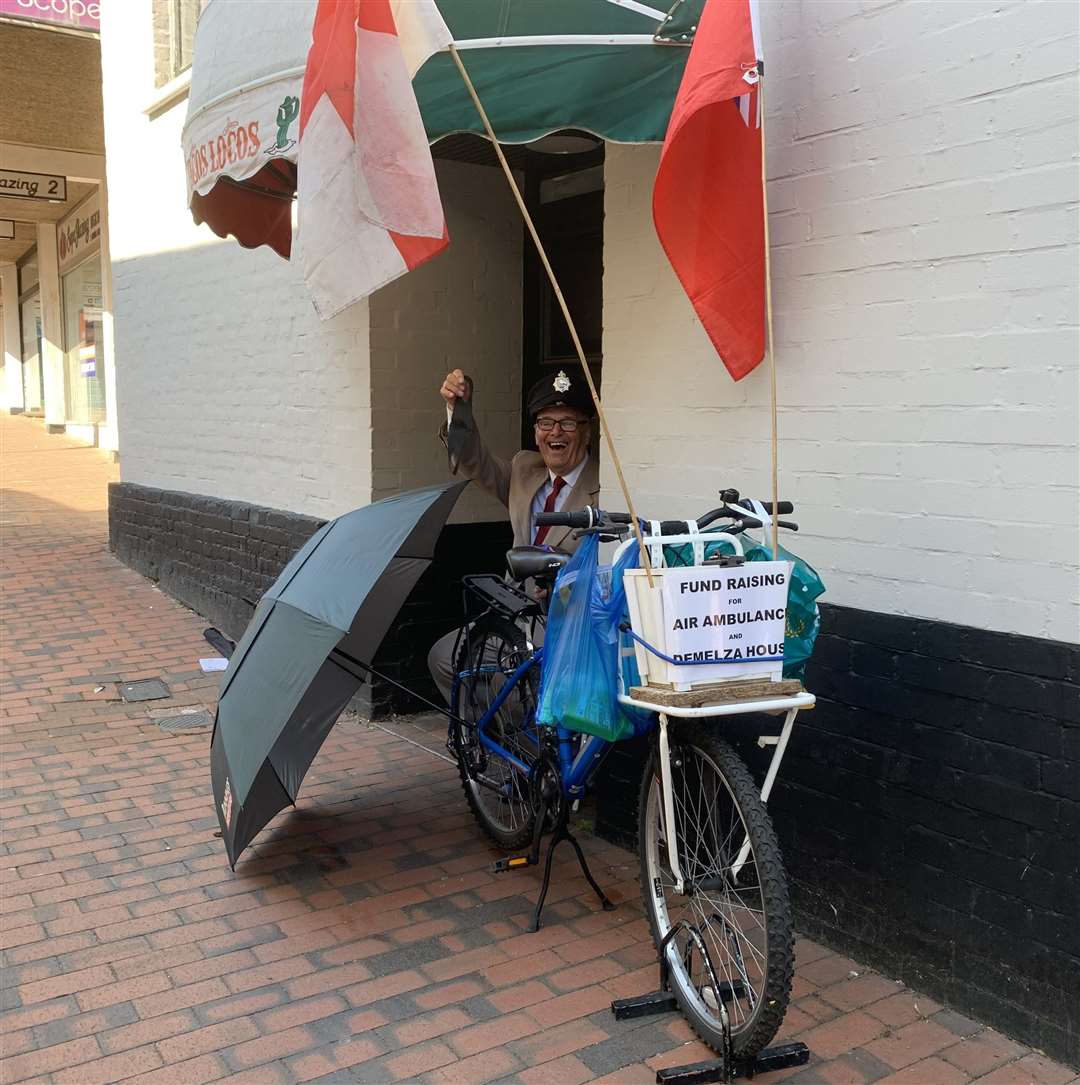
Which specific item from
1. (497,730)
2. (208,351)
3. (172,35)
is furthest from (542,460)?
(172,35)

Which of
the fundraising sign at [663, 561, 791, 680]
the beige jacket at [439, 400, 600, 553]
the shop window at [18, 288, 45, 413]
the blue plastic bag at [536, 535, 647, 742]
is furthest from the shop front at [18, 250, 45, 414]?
the fundraising sign at [663, 561, 791, 680]

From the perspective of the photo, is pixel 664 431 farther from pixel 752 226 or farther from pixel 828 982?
pixel 828 982

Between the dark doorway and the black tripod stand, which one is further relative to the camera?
the dark doorway

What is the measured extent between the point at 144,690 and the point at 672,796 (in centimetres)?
429

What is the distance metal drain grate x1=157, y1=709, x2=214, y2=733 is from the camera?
5627mm

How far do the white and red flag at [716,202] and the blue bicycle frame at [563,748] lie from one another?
1200mm

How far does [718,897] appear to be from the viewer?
3.18 m

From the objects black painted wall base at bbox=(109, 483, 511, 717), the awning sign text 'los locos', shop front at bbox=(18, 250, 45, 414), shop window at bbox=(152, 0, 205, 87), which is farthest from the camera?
shop front at bbox=(18, 250, 45, 414)

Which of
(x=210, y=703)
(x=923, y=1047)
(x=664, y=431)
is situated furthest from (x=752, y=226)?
(x=210, y=703)

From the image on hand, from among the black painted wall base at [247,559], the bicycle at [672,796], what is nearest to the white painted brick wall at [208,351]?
the black painted wall base at [247,559]

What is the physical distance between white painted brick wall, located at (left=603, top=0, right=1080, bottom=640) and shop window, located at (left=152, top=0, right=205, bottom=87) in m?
6.62

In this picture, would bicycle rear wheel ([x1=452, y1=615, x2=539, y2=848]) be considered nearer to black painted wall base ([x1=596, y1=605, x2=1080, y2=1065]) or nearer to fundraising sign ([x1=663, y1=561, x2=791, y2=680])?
black painted wall base ([x1=596, y1=605, x2=1080, y2=1065])

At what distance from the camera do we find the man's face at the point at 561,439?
168 inches

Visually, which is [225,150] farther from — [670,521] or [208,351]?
[208,351]
